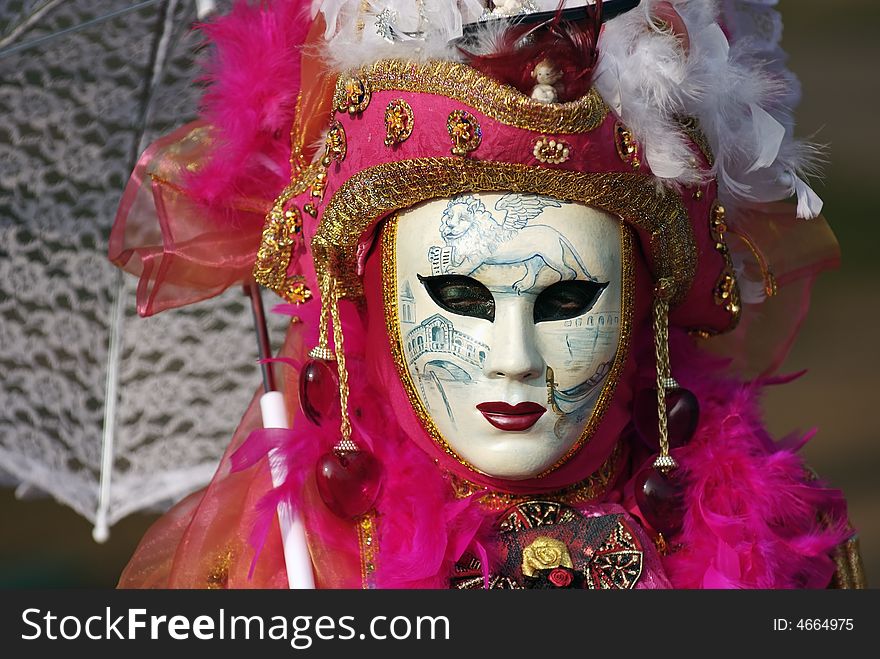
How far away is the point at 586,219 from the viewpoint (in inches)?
72.2

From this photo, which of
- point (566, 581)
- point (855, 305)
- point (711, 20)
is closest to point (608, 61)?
point (711, 20)

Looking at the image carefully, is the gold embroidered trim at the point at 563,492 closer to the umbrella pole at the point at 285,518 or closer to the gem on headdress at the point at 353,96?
the umbrella pole at the point at 285,518

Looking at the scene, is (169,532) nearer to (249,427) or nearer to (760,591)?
(249,427)

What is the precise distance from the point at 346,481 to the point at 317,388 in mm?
159

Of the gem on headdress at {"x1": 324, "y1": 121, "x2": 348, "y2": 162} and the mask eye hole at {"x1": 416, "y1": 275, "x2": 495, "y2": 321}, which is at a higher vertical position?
the gem on headdress at {"x1": 324, "y1": 121, "x2": 348, "y2": 162}

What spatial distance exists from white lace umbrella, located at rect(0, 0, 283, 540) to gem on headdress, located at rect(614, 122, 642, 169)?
858 millimetres

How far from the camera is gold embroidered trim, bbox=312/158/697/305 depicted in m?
1.80

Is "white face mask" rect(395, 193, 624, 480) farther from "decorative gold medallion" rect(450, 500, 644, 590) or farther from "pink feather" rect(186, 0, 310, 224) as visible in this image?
"pink feather" rect(186, 0, 310, 224)

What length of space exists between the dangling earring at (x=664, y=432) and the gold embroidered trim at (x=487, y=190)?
0.06 meters

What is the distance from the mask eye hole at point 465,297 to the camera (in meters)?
1.83

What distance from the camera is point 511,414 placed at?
1838 millimetres

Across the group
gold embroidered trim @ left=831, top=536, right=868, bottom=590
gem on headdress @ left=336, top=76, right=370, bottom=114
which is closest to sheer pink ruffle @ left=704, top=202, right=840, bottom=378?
gold embroidered trim @ left=831, top=536, right=868, bottom=590

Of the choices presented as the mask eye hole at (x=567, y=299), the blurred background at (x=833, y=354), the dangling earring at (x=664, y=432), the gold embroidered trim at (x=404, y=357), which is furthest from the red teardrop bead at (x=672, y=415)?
the blurred background at (x=833, y=354)

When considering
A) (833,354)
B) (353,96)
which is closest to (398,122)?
(353,96)
